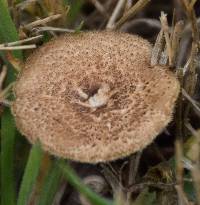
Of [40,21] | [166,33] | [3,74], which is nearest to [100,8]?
[40,21]

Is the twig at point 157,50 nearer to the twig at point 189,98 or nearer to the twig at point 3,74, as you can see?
the twig at point 189,98

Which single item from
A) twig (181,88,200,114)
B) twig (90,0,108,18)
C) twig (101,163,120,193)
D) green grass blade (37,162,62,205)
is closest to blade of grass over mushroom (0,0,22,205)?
green grass blade (37,162,62,205)

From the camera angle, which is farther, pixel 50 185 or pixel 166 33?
pixel 166 33

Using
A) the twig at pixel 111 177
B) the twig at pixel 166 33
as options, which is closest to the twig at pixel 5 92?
the twig at pixel 111 177

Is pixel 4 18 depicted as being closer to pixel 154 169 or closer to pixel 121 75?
pixel 121 75

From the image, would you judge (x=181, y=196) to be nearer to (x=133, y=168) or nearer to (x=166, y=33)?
(x=133, y=168)

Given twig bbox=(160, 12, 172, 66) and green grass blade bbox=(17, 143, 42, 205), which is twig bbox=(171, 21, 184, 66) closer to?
twig bbox=(160, 12, 172, 66)

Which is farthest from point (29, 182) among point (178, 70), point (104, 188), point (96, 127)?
point (178, 70)
